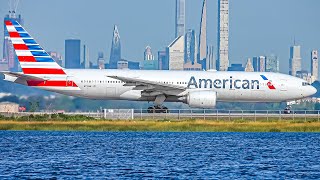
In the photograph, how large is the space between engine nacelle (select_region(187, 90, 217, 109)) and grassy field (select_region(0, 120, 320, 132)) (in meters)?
11.4

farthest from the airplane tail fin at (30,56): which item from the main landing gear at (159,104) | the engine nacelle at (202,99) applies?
the engine nacelle at (202,99)

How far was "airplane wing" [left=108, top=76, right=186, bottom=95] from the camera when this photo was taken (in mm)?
91975

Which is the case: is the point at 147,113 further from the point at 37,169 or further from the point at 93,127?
the point at 37,169

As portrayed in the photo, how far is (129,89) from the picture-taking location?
311 feet

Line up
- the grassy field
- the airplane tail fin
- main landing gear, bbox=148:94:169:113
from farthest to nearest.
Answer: main landing gear, bbox=148:94:169:113 < the airplane tail fin < the grassy field

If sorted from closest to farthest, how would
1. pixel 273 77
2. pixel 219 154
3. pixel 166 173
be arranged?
pixel 166 173 → pixel 219 154 → pixel 273 77

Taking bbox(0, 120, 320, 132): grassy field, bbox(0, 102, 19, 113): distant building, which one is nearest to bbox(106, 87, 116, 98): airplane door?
bbox(0, 102, 19, 113): distant building

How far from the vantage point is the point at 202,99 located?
91.8 m

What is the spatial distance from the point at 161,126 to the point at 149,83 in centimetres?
1468

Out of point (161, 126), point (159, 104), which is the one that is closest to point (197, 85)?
point (159, 104)

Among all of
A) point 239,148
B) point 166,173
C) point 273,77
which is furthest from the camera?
point 273,77

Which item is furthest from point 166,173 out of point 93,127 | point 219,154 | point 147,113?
point 147,113

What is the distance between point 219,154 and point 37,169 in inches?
548

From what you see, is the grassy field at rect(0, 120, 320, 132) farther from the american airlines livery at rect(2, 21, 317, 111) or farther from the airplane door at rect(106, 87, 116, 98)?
the airplane door at rect(106, 87, 116, 98)
